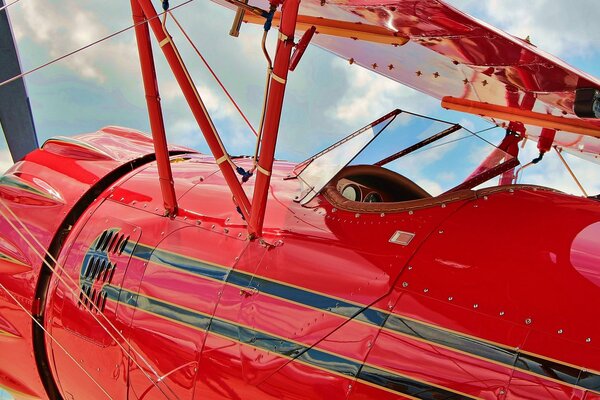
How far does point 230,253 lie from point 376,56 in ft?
7.10

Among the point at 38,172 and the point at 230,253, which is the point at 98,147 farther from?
the point at 230,253

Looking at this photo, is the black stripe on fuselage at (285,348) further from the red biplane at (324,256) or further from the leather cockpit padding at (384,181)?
the leather cockpit padding at (384,181)

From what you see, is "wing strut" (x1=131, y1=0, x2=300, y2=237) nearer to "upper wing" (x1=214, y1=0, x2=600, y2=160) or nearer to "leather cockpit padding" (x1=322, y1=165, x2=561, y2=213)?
"upper wing" (x1=214, y1=0, x2=600, y2=160)

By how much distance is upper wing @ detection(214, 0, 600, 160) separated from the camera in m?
3.31

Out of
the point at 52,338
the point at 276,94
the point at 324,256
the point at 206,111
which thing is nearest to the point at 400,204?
the point at 324,256

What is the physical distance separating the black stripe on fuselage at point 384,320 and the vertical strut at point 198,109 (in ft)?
1.26

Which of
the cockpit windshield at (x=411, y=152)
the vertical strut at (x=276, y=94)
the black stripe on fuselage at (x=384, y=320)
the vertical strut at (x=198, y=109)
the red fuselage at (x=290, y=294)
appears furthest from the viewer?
the cockpit windshield at (x=411, y=152)

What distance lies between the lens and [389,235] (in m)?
3.53

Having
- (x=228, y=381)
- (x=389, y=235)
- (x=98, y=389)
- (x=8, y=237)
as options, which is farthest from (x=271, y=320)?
(x=8, y=237)

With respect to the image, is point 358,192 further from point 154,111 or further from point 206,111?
point 154,111

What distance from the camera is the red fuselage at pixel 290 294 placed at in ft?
9.84

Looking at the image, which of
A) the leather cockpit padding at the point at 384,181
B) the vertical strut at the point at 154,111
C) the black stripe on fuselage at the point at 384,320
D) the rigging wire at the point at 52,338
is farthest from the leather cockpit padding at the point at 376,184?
the rigging wire at the point at 52,338

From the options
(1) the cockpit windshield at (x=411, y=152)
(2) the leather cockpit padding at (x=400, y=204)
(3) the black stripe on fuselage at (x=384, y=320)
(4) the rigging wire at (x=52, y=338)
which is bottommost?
(4) the rigging wire at (x=52, y=338)

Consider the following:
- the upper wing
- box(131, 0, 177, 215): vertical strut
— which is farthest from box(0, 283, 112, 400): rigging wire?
the upper wing
